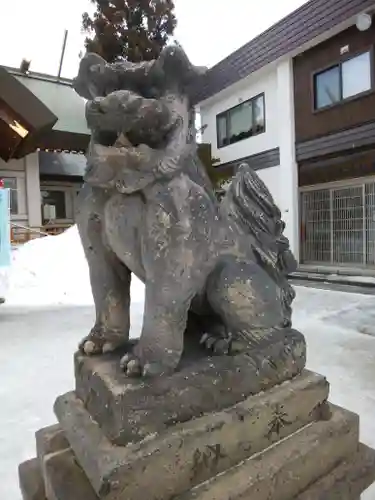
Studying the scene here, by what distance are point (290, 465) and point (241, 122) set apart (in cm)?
841

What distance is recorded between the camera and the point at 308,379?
3.03 ft

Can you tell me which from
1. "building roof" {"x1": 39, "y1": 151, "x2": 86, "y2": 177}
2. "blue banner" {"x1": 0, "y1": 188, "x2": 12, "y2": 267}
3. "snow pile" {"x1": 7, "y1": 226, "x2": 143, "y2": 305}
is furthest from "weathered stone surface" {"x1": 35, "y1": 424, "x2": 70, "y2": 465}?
"building roof" {"x1": 39, "y1": 151, "x2": 86, "y2": 177}

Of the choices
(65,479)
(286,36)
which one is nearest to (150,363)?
(65,479)

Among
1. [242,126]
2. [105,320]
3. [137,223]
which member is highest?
[242,126]

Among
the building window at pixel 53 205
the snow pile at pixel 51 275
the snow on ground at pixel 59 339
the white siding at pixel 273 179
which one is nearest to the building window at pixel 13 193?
the building window at pixel 53 205

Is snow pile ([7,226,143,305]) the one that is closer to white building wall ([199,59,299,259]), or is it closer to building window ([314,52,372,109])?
white building wall ([199,59,299,259])

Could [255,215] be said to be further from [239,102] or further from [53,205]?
[53,205]

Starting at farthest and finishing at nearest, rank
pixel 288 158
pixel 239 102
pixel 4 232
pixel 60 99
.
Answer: pixel 239 102
pixel 60 99
pixel 288 158
pixel 4 232

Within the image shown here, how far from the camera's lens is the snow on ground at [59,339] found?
5.14 feet

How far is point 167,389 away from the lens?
0.72 meters

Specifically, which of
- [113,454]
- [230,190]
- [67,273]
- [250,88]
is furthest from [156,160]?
[250,88]

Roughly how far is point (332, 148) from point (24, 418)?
20.6 ft

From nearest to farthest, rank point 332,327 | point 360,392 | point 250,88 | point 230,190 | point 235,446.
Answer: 1. point 235,446
2. point 230,190
3. point 360,392
4. point 332,327
5. point 250,88

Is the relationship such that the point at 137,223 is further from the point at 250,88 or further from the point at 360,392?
the point at 250,88
